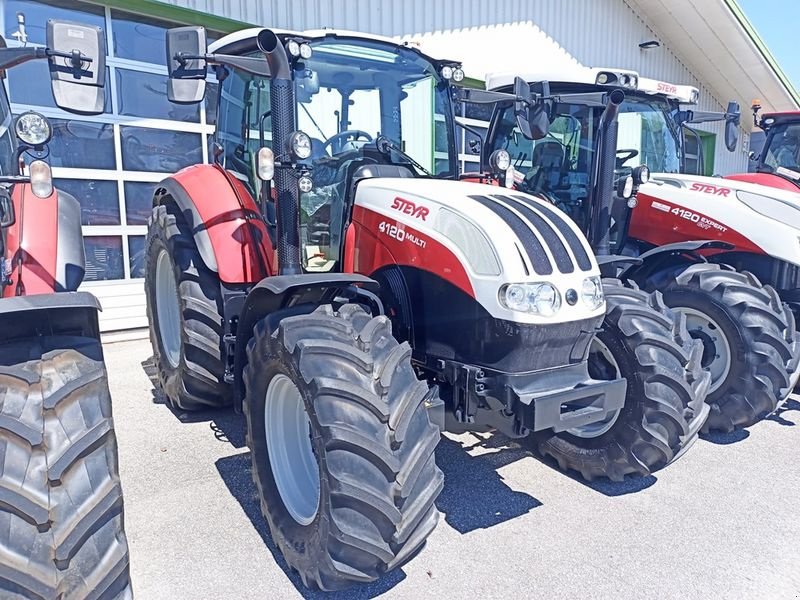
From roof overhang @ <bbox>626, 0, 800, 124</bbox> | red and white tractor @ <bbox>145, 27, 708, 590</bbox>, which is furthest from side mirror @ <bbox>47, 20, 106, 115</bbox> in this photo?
roof overhang @ <bbox>626, 0, 800, 124</bbox>

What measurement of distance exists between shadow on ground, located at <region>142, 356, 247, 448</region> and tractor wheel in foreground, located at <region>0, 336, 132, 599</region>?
1909 mm

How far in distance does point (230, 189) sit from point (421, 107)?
1266 millimetres

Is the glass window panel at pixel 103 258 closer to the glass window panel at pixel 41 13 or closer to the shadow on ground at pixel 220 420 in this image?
the glass window panel at pixel 41 13

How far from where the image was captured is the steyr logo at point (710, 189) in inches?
184

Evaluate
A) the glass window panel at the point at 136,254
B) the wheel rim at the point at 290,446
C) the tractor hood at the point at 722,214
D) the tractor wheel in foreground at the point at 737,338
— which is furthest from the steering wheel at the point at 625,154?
the glass window panel at the point at 136,254

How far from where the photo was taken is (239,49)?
3.50 meters

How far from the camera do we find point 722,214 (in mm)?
4543

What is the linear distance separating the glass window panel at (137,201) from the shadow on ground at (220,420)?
290cm

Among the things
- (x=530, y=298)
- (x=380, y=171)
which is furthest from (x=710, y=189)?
(x=530, y=298)

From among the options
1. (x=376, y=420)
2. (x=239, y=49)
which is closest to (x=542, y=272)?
(x=376, y=420)

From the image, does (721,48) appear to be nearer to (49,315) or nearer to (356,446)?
(356,446)

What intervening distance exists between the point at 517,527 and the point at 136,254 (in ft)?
18.1

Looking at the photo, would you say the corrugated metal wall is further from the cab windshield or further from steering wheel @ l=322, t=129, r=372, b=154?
steering wheel @ l=322, t=129, r=372, b=154

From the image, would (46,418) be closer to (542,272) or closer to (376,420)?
(376,420)
